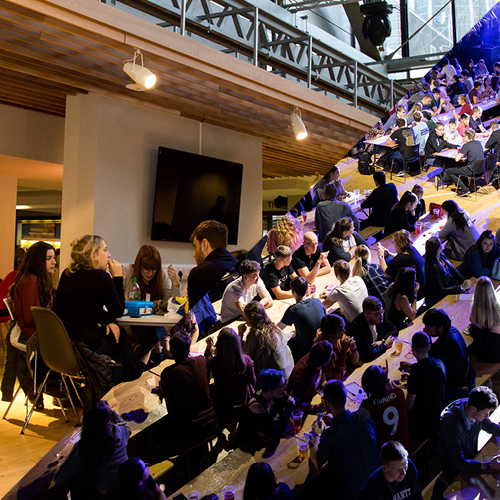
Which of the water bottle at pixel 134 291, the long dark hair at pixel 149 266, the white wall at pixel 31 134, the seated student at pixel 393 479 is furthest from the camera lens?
the white wall at pixel 31 134

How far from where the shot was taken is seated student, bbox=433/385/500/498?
793 mm

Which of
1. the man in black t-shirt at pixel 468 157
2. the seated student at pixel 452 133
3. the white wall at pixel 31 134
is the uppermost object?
the white wall at pixel 31 134

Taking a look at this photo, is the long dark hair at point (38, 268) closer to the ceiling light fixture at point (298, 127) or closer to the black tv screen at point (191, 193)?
the black tv screen at point (191, 193)

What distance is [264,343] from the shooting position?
0.98m

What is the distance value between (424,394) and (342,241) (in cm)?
37

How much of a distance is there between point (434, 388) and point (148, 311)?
0.98 m

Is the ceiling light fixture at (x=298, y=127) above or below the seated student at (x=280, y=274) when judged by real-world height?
above

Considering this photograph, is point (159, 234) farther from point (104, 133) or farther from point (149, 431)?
point (149, 431)

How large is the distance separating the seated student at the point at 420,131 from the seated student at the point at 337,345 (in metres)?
0.45

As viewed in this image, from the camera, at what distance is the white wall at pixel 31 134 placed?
616 centimetres

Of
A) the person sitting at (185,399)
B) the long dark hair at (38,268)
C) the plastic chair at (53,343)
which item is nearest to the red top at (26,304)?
the long dark hair at (38,268)

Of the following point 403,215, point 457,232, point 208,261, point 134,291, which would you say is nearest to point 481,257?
point 457,232

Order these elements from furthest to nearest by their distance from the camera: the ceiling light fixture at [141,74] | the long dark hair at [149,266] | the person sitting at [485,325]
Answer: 1. the ceiling light fixture at [141,74]
2. the long dark hair at [149,266]
3. the person sitting at [485,325]

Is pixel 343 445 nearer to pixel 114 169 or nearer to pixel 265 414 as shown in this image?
pixel 265 414
